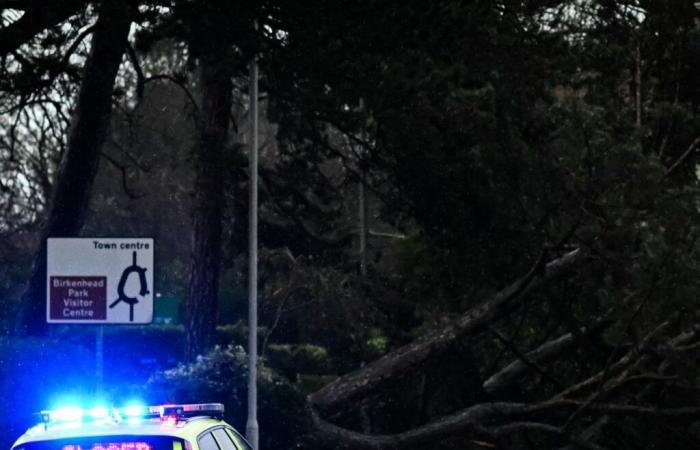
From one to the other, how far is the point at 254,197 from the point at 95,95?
350 centimetres

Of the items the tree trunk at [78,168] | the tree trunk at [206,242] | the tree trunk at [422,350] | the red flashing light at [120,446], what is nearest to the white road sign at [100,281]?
the red flashing light at [120,446]

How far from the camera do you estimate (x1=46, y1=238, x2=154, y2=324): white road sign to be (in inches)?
551

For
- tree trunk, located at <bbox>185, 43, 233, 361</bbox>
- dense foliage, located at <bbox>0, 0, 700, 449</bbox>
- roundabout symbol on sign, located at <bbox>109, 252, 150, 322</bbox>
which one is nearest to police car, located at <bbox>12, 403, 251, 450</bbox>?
roundabout symbol on sign, located at <bbox>109, 252, 150, 322</bbox>

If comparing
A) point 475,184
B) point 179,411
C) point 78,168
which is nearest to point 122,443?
point 179,411

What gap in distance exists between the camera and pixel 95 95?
23156mm

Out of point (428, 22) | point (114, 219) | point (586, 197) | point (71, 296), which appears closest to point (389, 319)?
point (586, 197)

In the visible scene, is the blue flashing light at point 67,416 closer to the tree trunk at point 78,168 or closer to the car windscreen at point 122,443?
the car windscreen at point 122,443

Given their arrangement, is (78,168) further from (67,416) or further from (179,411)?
(67,416)

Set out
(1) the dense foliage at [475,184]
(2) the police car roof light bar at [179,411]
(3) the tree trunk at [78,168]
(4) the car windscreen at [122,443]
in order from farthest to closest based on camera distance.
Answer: (3) the tree trunk at [78,168] → (1) the dense foliage at [475,184] → (2) the police car roof light bar at [179,411] → (4) the car windscreen at [122,443]

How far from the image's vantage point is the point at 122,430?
8.55 meters

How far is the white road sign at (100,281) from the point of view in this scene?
1399 cm

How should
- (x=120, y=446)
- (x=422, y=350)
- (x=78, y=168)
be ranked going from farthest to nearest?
1. (x=422, y=350)
2. (x=78, y=168)
3. (x=120, y=446)

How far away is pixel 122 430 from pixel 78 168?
15.5 metres

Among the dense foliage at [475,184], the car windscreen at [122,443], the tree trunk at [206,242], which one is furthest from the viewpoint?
the tree trunk at [206,242]
